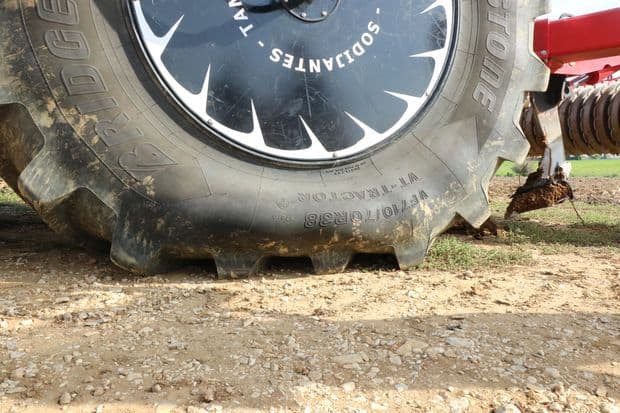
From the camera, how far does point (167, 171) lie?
2.25 metres

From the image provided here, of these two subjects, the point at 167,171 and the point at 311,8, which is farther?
the point at 311,8

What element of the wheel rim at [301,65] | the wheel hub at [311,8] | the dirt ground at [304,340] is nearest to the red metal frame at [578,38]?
the wheel rim at [301,65]

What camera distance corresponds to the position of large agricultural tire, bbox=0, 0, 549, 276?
2.17 meters

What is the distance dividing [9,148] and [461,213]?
1.86m

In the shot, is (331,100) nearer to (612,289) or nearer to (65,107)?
(65,107)

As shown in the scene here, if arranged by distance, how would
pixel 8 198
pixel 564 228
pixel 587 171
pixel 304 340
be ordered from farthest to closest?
pixel 587 171 → pixel 8 198 → pixel 564 228 → pixel 304 340

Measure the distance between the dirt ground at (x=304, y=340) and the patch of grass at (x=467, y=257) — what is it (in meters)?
0.12

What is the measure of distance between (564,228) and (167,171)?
3.21 m

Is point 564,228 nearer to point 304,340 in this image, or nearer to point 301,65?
point 301,65

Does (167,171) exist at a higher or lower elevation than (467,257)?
higher

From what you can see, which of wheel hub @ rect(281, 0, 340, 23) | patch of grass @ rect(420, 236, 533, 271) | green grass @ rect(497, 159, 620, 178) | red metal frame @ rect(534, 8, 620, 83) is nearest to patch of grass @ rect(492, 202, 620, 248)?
patch of grass @ rect(420, 236, 533, 271)

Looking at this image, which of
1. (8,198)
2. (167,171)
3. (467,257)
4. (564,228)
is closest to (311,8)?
(167,171)

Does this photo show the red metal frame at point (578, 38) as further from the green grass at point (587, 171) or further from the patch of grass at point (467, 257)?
the green grass at point (587, 171)

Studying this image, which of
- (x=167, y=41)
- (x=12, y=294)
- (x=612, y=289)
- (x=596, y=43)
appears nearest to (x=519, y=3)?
(x=596, y=43)
